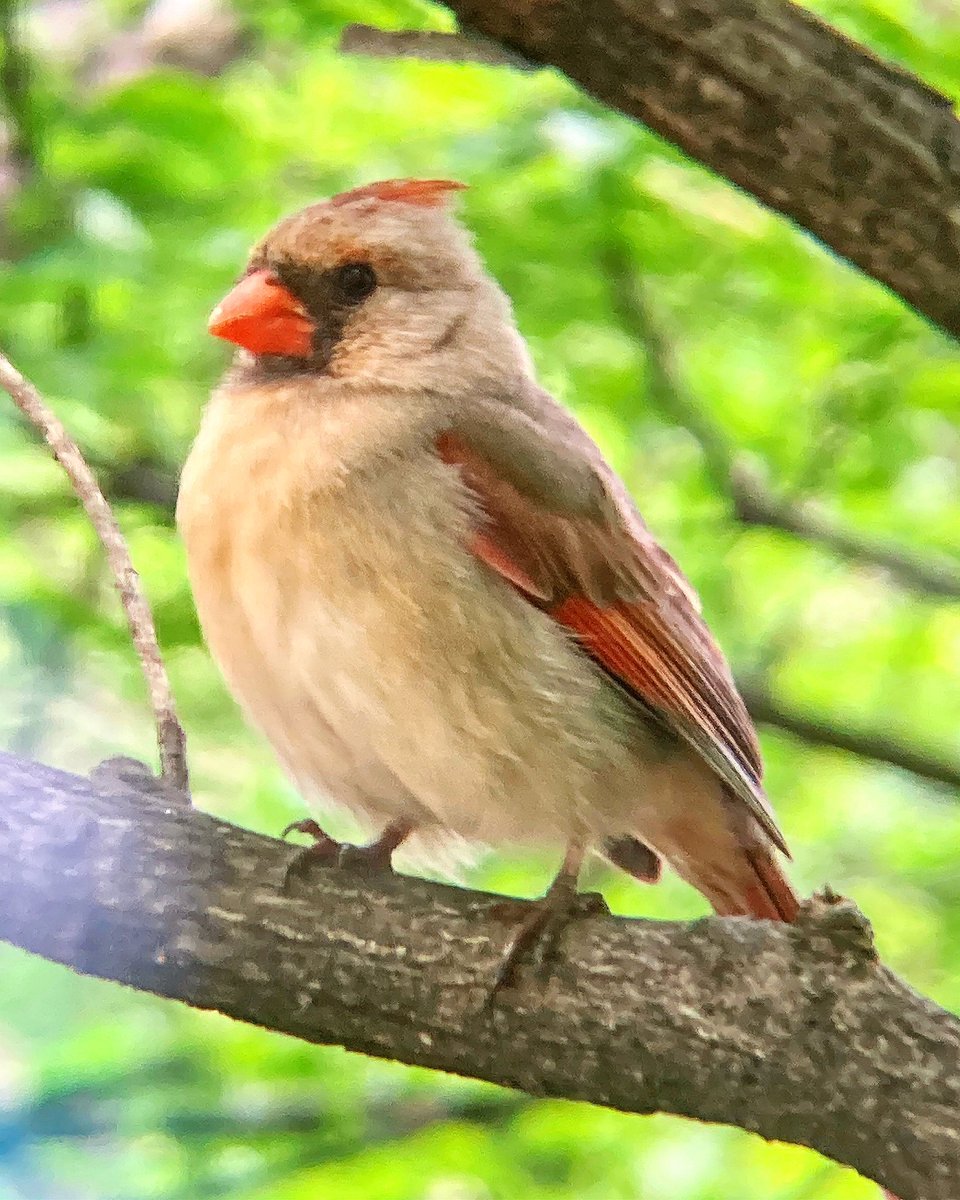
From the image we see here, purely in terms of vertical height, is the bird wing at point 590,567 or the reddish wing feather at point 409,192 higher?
the reddish wing feather at point 409,192

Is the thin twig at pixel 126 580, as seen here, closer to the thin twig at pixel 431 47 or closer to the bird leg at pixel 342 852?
the bird leg at pixel 342 852

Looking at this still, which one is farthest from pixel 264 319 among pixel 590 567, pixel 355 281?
pixel 590 567

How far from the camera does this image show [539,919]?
6.23ft

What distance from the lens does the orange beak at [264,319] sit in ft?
7.37

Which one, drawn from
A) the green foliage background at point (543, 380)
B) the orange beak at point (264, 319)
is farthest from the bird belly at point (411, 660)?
the green foliage background at point (543, 380)

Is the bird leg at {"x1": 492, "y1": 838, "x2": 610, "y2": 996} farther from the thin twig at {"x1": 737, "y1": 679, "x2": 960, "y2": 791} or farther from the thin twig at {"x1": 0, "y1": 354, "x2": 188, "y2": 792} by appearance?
the thin twig at {"x1": 737, "y1": 679, "x2": 960, "y2": 791}

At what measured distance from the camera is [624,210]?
2.65 metres

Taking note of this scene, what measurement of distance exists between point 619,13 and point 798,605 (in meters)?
1.76

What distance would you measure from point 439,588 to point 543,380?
1.07 m

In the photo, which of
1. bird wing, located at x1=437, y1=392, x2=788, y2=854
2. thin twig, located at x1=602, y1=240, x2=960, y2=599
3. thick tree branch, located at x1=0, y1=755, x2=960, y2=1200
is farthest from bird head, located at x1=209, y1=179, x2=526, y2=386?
thick tree branch, located at x1=0, y1=755, x2=960, y2=1200

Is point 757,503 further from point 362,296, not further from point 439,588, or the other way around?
point 439,588

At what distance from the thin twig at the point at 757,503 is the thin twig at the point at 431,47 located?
799 mm

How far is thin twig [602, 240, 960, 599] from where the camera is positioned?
3008 millimetres

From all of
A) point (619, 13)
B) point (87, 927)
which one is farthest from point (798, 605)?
point (87, 927)
